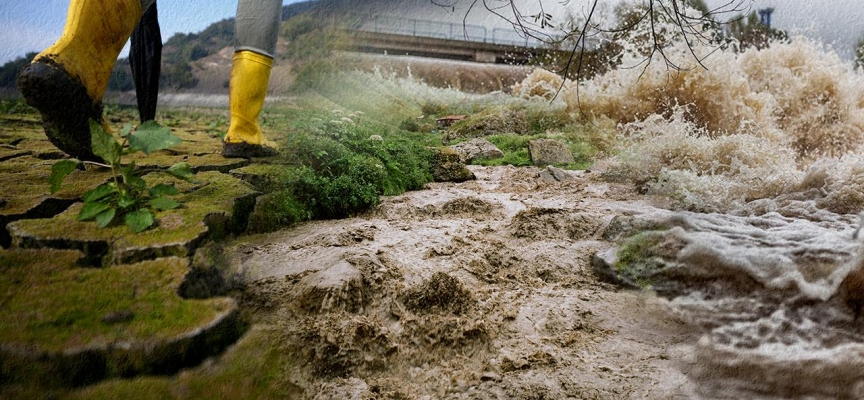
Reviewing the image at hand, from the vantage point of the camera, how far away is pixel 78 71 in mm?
1448

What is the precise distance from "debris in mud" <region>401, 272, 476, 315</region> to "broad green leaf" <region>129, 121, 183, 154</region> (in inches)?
30.3

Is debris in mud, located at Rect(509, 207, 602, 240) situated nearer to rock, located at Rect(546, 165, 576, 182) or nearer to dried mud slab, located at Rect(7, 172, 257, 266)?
rock, located at Rect(546, 165, 576, 182)

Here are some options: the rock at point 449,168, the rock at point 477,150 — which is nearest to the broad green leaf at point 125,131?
the rock at point 449,168

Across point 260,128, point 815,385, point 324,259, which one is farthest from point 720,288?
point 260,128

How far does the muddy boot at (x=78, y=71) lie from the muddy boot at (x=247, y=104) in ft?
1.04

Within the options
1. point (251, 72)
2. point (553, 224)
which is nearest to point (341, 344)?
point (251, 72)

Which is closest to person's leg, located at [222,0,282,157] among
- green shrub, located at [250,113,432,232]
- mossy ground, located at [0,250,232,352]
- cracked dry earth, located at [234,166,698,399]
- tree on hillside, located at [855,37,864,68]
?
green shrub, located at [250,113,432,232]

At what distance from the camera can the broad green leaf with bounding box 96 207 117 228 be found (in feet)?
Answer: 4.40

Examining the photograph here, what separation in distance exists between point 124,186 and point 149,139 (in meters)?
0.14

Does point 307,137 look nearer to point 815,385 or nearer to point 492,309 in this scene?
point 492,309

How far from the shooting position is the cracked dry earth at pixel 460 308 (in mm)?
1378

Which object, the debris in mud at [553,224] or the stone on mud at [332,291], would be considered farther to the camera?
the debris in mud at [553,224]

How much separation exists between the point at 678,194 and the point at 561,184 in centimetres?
46

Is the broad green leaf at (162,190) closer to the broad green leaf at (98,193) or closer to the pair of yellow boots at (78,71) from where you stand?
the broad green leaf at (98,193)
